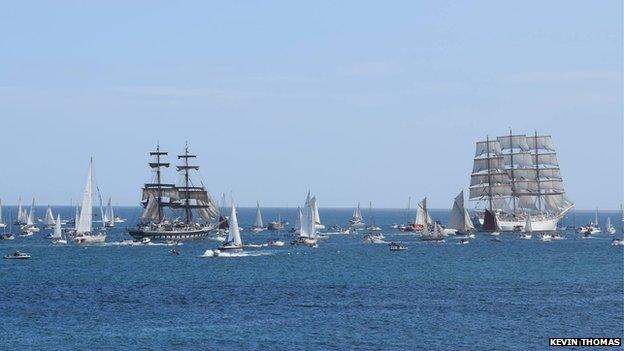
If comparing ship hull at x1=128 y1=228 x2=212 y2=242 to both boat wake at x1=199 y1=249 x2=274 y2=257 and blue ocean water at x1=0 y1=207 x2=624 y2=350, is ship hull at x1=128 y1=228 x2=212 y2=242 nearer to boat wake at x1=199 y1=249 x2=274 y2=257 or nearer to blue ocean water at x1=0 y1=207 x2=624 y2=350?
blue ocean water at x1=0 y1=207 x2=624 y2=350

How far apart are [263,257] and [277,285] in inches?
1604

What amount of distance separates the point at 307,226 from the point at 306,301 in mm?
84847

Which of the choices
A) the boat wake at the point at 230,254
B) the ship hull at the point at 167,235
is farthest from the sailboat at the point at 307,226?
the ship hull at the point at 167,235

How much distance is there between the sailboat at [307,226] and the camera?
17100 centimetres

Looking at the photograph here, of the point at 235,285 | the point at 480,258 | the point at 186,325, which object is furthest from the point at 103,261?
the point at 186,325

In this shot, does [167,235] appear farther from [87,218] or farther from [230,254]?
[230,254]

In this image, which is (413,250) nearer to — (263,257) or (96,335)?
(263,257)

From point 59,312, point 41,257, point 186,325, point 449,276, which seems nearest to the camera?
point 186,325

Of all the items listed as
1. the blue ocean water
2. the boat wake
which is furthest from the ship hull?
the boat wake

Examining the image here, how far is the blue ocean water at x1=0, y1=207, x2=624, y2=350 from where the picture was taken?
235 ft

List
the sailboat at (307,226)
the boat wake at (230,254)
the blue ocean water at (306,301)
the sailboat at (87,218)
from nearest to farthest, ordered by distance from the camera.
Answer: the blue ocean water at (306,301) → the boat wake at (230,254) → the sailboat at (307,226) → the sailboat at (87,218)

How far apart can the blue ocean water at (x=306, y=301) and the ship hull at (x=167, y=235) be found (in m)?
40.2

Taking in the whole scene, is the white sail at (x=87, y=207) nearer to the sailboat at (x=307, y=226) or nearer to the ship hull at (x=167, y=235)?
the ship hull at (x=167, y=235)

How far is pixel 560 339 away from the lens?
7094 cm
